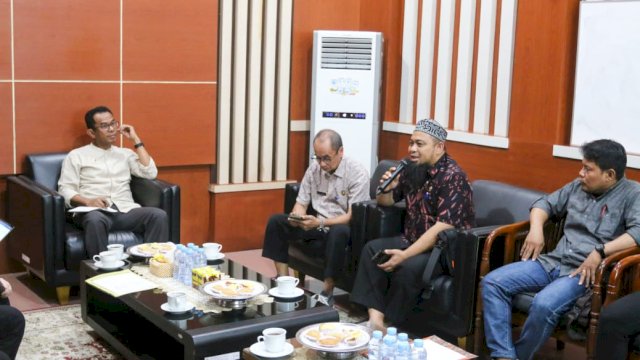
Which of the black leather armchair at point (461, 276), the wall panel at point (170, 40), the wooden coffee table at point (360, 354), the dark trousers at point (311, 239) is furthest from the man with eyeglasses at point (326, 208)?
the wooden coffee table at point (360, 354)

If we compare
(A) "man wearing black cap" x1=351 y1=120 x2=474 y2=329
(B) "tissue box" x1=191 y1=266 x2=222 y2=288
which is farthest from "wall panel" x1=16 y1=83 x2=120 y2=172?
(A) "man wearing black cap" x1=351 y1=120 x2=474 y2=329

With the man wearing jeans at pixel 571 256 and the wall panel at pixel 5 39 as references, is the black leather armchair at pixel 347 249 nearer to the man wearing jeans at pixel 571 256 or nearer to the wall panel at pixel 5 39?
the man wearing jeans at pixel 571 256

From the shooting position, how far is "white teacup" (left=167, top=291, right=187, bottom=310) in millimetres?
3646

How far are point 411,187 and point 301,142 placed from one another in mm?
2236

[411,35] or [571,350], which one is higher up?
A: [411,35]

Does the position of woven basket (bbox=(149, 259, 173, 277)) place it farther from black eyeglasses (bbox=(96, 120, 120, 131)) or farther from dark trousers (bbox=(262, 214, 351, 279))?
black eyeglasses (bbox=(96, 120, 120, 131))

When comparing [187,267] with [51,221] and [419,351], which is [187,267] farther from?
[419,351]

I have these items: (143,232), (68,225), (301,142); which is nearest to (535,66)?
(301,142)

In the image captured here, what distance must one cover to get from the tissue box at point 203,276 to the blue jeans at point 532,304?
1370 millimetres

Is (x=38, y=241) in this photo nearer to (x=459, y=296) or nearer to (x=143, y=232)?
(x=143, y=232)

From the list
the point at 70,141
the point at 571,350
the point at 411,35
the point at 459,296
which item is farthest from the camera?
the point at 411,35

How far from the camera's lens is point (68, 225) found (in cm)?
541

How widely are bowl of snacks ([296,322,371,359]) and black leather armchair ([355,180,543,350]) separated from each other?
117cm

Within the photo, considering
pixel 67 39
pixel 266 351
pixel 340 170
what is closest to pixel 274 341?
pixel 266 351
